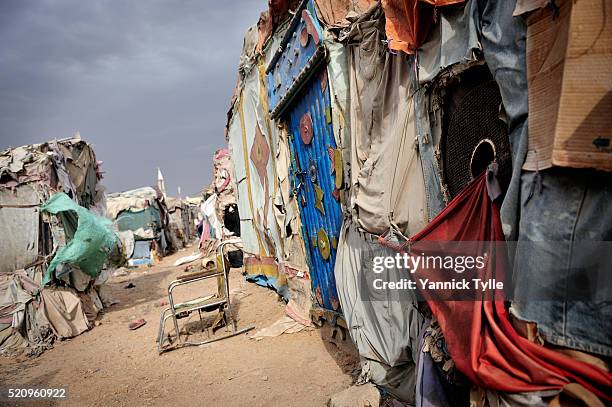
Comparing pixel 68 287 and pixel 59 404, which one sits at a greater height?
pixel 68 287

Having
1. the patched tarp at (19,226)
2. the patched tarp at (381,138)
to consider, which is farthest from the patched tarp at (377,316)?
the patched tarp at (19,226)

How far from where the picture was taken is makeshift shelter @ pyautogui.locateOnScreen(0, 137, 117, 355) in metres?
6.43

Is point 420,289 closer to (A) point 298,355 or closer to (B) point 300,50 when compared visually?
(A) point 298,355

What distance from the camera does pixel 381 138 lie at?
10.4ft

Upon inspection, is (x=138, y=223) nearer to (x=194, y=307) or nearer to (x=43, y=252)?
(x=43, y=252)

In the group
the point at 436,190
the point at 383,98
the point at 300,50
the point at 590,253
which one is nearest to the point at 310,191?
the point at 300,50

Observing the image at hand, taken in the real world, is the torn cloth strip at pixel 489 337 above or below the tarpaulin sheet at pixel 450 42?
below

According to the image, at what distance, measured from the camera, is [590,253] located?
133 cm

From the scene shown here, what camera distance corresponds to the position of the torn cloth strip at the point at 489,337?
1353 millimetres

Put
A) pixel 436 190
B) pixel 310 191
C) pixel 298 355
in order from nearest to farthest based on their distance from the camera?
pixel 436 190 < pixel 298 355 < pixel 310 191

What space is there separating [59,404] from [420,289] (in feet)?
14.4

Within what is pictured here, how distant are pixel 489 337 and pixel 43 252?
8.32 m

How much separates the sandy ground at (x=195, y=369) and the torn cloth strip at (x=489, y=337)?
77.3 inches

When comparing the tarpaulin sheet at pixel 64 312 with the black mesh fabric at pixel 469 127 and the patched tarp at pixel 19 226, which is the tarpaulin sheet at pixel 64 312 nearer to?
the patched tarp at pixel 19 226
